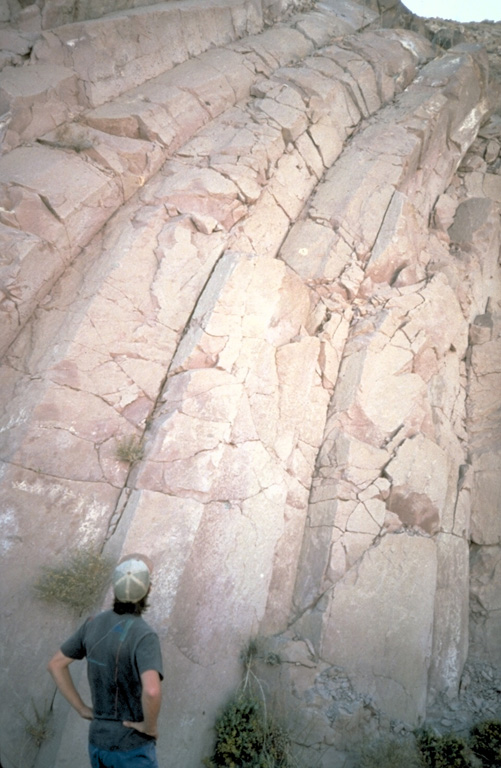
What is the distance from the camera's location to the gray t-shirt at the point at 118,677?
2943 millimetres

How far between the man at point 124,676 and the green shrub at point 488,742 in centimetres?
404

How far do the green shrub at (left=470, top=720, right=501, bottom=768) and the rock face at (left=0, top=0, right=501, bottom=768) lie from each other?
16.5 inches

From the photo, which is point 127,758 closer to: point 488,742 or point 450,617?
point 488,742

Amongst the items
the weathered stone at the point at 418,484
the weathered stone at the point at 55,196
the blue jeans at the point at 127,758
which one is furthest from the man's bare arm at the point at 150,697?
the weathered stone at the point at 55,196

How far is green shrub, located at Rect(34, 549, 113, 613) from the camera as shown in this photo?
16.1ft

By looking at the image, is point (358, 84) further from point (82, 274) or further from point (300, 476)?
point (300, 476)

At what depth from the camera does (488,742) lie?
5.55 metres

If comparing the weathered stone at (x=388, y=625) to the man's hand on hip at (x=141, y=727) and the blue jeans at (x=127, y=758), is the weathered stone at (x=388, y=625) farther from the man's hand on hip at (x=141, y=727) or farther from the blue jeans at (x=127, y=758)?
the man's hand on hip at (x=141, y=727)

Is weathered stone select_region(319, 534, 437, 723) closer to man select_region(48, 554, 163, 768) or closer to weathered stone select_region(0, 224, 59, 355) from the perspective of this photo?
man select_region(48, 554, 163, 768)

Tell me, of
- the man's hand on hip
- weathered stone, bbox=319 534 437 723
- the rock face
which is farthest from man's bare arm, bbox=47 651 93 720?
weathered stone, bbox=319 534 437 723

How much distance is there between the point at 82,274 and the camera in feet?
22.3

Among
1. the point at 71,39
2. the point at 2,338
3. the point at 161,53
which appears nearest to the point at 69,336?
the point at 2,338

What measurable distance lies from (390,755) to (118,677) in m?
3.42

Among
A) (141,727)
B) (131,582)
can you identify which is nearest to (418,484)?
(131,582)
